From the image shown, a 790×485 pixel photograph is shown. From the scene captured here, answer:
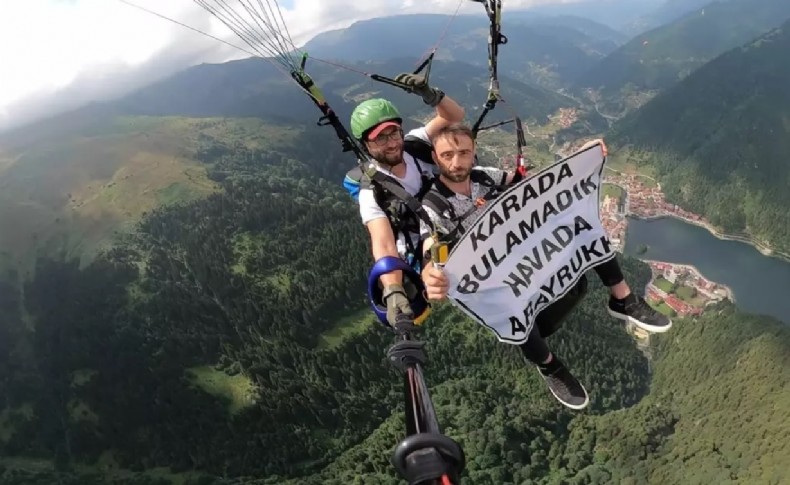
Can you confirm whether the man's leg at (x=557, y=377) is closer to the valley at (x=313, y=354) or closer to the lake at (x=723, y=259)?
the valley at (x=313, y=354)

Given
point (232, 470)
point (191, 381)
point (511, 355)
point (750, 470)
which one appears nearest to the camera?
point (750, 470)

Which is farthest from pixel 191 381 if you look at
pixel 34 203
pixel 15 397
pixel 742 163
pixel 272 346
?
pixel 742 163

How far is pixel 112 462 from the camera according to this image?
9419 centimetres

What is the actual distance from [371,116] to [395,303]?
9.64 feet

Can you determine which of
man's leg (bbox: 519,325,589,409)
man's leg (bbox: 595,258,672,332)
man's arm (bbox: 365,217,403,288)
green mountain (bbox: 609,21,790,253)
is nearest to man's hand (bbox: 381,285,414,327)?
man's arm (bbox: 365,217,403,288)

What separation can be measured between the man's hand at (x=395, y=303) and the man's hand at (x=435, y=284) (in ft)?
1.32

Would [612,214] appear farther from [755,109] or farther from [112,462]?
[112,462]

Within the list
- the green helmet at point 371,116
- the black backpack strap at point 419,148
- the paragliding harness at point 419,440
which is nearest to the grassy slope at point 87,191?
the black backpack strap at point 419,148

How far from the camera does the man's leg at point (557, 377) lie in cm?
782

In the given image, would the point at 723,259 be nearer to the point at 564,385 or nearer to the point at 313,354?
the point at 313,354

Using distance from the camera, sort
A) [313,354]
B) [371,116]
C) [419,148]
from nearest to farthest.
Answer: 1. [371,116]
2. [419,148]
3. [313,354]

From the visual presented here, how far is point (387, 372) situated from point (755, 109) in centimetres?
17423

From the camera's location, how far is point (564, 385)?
8234 mm

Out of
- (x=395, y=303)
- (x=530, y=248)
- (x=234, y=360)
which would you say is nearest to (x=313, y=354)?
(x=234, y=360)
